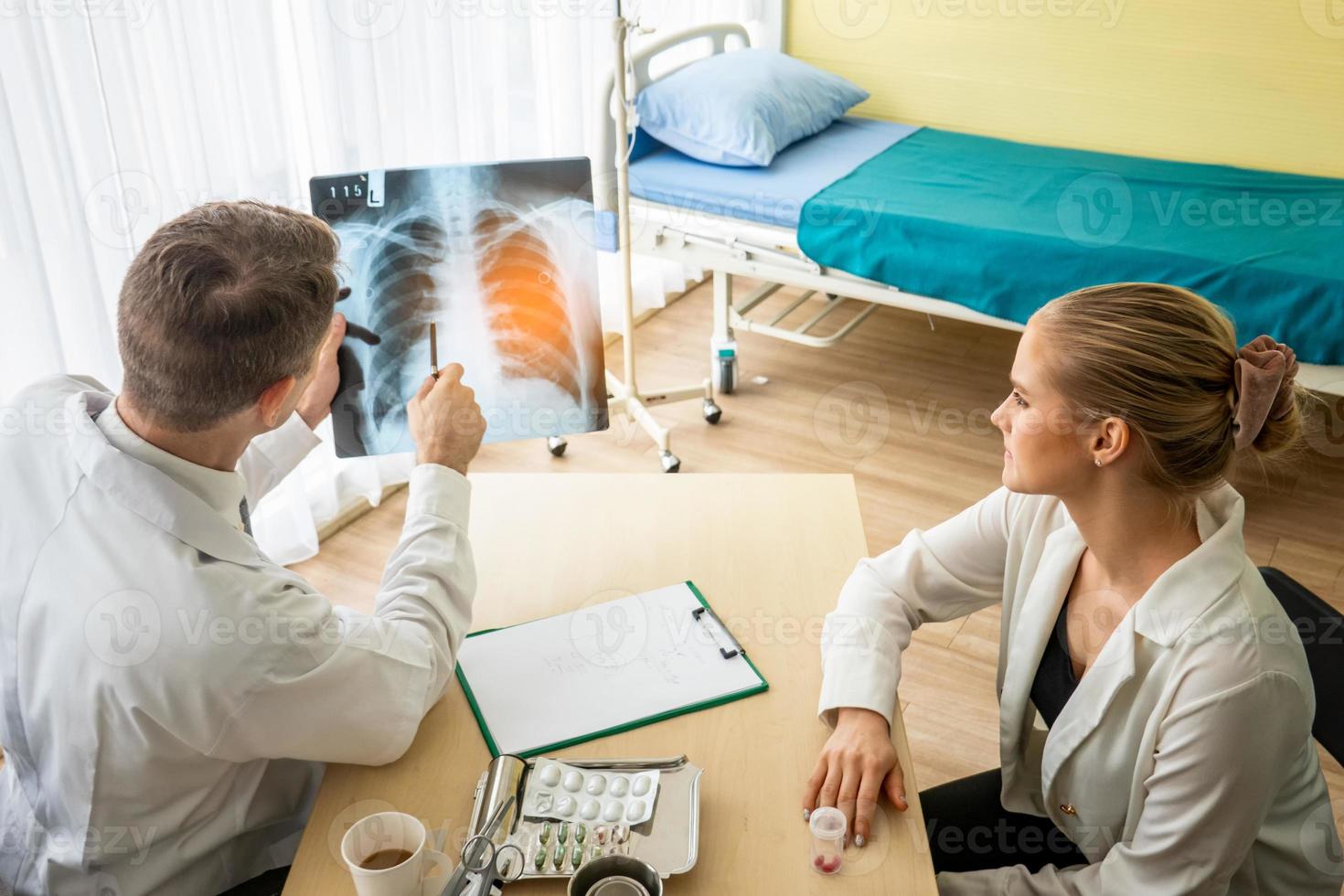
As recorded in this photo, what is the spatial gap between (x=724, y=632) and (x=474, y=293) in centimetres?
79

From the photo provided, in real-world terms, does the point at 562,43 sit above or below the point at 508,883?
above

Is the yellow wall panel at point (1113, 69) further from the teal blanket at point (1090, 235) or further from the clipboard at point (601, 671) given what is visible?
the clipboard at point (601, 671)

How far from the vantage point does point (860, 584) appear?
1439 millimetres

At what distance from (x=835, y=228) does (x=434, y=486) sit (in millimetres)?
2026

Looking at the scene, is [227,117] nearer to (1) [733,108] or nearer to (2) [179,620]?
(1) [733,108]

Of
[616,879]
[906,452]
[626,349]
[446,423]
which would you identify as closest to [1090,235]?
[906,452]

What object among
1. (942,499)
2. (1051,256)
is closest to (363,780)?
(942,499)

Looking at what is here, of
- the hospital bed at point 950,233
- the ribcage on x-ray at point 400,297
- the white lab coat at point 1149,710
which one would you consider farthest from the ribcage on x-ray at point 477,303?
the hospital bed at point 950,233

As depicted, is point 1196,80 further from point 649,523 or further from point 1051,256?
point 649,523

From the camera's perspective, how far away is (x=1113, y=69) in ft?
12.2

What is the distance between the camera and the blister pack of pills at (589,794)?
1113 millimetres

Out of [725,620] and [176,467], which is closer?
[176,467]

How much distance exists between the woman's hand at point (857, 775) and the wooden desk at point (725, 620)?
15 millimetres

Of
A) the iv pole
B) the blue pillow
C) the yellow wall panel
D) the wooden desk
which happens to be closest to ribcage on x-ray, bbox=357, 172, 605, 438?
the wooden desk
